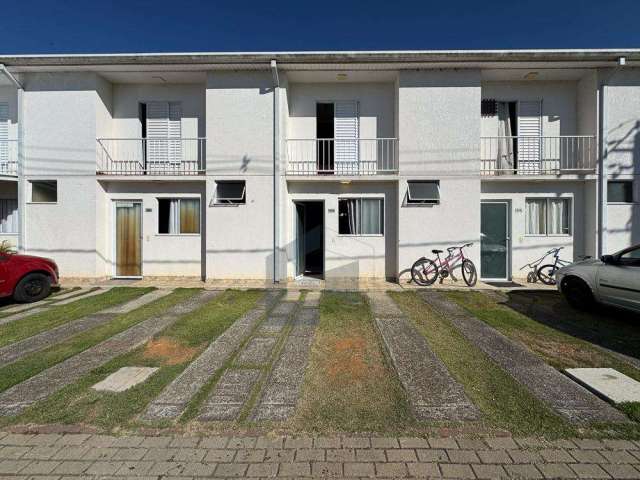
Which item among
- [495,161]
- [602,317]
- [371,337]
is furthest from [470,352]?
[495,161]

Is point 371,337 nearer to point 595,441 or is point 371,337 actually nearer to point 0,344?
point 595,441

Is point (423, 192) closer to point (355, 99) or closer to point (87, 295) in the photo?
point (355, 99)

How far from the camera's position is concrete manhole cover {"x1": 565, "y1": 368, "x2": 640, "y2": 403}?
3006 mm

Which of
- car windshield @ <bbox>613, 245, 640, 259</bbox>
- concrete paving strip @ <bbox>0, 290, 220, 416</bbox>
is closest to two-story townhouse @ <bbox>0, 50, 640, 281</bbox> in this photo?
car windshield @ <bbox>613, 245, 640, 259</bbox>

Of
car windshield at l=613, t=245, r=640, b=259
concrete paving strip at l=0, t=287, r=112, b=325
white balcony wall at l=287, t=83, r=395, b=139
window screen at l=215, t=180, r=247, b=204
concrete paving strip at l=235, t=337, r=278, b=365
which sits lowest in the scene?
concrete paving strip at l=235, t=337, r=278, b=365

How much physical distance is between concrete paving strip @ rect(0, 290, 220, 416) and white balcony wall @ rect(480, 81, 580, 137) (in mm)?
9976

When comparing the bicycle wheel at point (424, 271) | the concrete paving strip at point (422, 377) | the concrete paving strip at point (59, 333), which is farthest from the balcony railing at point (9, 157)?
the bicycle wheel at point (424, 271)

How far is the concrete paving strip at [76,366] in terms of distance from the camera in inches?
119

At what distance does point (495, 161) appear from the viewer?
9.45 m

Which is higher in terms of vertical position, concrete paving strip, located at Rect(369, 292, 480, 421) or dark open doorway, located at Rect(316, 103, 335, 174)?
dark open doorway, located at Rect(316, 103, 335, 174)

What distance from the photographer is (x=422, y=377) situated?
3.45 meters

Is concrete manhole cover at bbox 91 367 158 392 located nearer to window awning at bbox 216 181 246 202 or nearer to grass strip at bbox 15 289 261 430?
grass strip at bbox 15 289 261 430

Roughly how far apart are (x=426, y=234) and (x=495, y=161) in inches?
125

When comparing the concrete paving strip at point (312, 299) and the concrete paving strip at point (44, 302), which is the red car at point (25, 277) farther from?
the concrete paving strip at point (312, 299)
